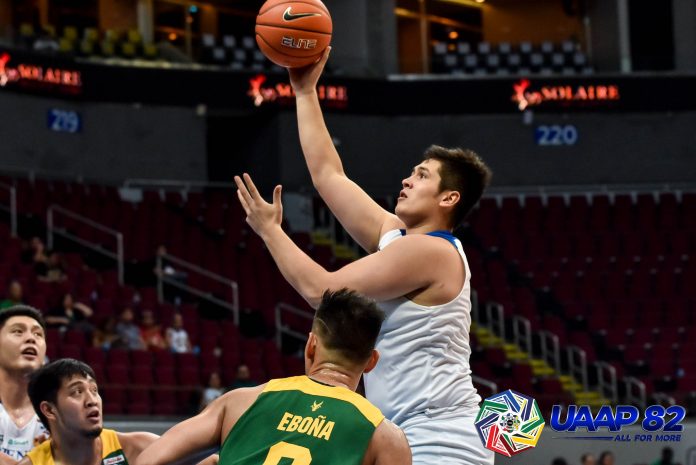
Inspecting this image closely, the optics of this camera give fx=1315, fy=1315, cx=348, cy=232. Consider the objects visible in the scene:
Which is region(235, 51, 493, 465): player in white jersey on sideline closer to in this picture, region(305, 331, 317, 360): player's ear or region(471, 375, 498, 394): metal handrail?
region(305, 331, 317, 360): player's ear

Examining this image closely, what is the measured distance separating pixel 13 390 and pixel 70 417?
1.13 m

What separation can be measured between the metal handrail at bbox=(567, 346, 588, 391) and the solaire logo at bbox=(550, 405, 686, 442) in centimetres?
847

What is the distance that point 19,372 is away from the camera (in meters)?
6.21

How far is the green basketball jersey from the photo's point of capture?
3391 mm

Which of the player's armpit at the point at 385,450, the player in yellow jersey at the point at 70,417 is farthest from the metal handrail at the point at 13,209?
the player's armpit at the point at 385,450

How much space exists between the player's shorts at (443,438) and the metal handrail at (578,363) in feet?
50.4

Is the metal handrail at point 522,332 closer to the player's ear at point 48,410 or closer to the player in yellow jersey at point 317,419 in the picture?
the player's ear at point 48,410

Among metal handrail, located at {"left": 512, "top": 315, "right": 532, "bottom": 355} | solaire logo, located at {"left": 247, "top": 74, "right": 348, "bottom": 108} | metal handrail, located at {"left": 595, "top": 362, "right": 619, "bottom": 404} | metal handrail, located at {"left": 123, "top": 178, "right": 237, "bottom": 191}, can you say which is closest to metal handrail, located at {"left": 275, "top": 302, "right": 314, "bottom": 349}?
metal handrail, located at {"left": 512, "top": 315, "right": 532, "bottom": 355}

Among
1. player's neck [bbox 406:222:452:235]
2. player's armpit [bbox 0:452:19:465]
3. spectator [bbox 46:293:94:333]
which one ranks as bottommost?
spectator [bbox 46:293:94:333]

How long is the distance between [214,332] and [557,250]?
25.2 feet

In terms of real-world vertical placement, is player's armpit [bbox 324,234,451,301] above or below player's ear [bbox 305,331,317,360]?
above

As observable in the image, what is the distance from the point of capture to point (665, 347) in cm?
1994

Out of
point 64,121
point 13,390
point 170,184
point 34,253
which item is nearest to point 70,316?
point 34,253

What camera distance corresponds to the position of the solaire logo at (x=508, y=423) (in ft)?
14.7
